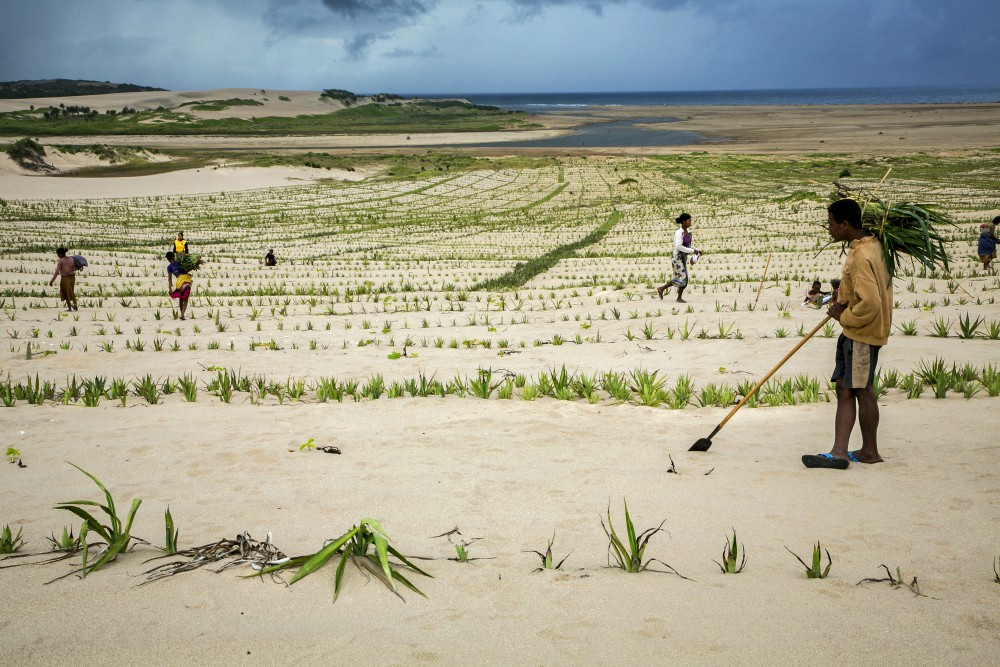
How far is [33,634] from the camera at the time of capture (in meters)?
3.11

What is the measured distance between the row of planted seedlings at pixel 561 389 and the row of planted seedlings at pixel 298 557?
3156mm

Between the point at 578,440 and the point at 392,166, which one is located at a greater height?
the point at 392,166

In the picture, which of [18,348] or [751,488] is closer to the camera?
[751,488]

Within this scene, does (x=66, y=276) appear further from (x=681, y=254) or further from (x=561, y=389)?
(x=681, y=254)

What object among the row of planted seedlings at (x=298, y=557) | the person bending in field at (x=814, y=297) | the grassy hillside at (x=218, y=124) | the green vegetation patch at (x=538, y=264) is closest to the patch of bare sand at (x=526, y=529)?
the row of planted seedlings at (x=298, y=557)

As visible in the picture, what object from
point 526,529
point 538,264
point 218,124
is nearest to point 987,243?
point 538,264

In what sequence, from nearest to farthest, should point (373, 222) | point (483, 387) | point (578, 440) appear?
point (578, 440) → point (483, 387) → point (373, 222)

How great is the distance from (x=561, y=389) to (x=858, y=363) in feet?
9.50

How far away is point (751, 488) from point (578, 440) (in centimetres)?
144

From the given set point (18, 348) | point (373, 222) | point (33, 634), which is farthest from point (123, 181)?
point (33, 634)

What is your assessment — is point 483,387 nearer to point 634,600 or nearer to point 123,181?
point 634,600

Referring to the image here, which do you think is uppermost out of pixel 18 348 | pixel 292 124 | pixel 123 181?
pixel 292 124

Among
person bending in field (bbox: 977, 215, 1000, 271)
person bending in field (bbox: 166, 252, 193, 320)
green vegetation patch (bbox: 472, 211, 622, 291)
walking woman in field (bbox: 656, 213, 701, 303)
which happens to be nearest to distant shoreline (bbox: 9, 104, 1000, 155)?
green vegetation patch (bbox: 472, 211, 622, 291)

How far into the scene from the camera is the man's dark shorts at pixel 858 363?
4.83m
